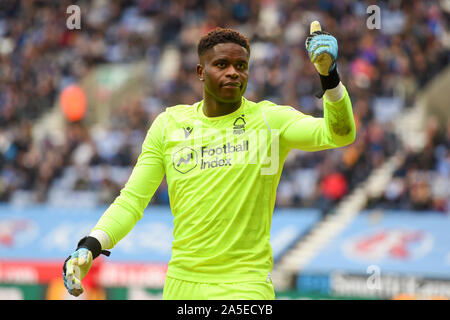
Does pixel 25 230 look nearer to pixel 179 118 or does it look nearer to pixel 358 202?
pixel 358 202

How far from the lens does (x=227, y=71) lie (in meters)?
4.82

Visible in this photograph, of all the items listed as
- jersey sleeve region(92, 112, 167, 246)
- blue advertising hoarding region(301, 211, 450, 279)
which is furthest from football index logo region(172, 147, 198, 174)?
blue advertising hoarding region(301, 211, 450, 279)

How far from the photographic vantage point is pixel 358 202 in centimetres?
1496

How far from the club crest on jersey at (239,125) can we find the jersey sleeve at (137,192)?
0.50 metres

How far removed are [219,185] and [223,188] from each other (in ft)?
0.11

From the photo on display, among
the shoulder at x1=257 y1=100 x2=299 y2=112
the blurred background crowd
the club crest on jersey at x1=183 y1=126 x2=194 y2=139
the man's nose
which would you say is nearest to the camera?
the man's nose

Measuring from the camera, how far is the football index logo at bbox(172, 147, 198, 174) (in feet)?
16.1

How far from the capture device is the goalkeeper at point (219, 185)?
15.2 ft

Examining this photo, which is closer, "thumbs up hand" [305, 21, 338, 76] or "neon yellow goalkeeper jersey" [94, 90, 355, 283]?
"thumbs up hand" [305, 21, 338, 76]

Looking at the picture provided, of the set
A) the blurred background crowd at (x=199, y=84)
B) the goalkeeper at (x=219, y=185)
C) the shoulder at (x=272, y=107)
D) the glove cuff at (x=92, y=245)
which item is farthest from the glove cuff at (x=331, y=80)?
the blurred background crowd at (x=199, y=84)

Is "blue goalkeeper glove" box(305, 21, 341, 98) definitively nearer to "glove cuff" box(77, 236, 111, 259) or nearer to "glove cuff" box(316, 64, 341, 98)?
"glove cuff" box(316, 64, 341, 98)

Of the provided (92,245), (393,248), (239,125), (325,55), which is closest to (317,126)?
(325,55)
